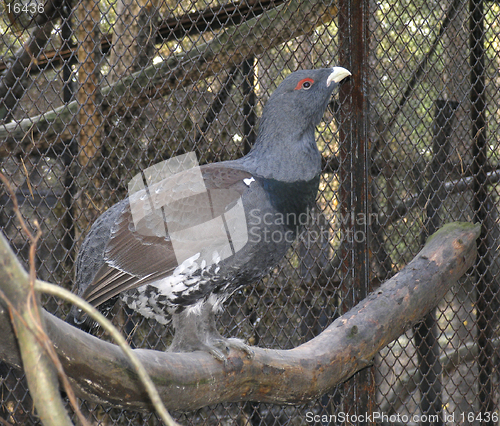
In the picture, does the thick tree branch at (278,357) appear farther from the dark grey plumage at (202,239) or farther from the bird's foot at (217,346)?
the dark grey plumage at (202,239)

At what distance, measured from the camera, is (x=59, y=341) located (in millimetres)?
1199

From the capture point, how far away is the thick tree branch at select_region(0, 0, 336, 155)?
2.71 meters

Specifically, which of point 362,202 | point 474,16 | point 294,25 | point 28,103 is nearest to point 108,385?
point 362,202

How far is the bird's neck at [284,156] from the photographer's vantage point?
212cm

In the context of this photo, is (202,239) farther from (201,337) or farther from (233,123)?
(233,123)

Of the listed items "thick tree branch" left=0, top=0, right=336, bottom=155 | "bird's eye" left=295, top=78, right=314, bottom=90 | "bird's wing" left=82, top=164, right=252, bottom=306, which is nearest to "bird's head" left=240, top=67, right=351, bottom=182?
"bird's eye" left=295, top=78, right=314, bottom=90

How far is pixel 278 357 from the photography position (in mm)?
1901

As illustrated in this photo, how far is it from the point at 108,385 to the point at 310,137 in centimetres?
138

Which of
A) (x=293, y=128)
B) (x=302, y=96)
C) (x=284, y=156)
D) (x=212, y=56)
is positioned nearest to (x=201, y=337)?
(x=284, y=156)

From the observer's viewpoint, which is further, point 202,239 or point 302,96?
point 302,96

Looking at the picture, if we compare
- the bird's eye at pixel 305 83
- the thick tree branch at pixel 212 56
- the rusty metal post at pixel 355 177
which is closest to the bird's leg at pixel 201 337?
the rusty metal post at pixel 355 177

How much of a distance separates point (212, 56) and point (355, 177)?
1026 millimetres

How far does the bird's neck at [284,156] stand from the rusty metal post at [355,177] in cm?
40

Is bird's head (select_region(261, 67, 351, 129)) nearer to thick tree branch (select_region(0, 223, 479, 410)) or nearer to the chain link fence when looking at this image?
the chain link fence
